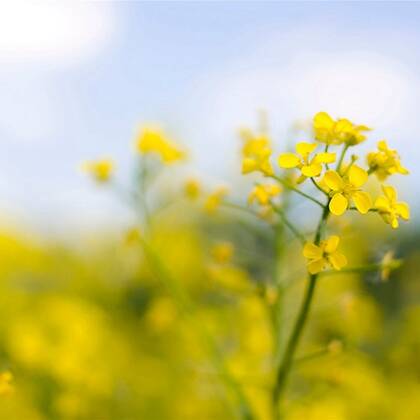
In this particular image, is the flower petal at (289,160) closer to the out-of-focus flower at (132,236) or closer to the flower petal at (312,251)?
the flower petal at (312,251)

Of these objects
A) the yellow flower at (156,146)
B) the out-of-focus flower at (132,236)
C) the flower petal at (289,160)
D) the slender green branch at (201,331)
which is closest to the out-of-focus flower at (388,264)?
the flower petal at (289,160)

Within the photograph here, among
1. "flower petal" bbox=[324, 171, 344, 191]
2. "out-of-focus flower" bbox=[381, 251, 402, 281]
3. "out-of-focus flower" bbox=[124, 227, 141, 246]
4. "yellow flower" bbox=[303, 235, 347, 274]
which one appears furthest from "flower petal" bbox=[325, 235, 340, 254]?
"out-of-focus flower" bbox=[124, 227, 141, 246]

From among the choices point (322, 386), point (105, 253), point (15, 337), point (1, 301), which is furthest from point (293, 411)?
point (105, 253)

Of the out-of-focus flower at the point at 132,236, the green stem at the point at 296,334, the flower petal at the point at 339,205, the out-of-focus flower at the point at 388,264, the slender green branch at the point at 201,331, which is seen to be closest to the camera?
the flower petal at the point at 339,205

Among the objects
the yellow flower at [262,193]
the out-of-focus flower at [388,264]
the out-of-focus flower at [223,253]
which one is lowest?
the out-of-focus flower at [223,253]

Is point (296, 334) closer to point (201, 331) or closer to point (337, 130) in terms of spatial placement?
point (201, 331)

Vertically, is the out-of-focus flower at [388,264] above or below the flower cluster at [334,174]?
below

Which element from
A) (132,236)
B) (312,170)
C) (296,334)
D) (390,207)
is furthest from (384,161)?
(132,236)
